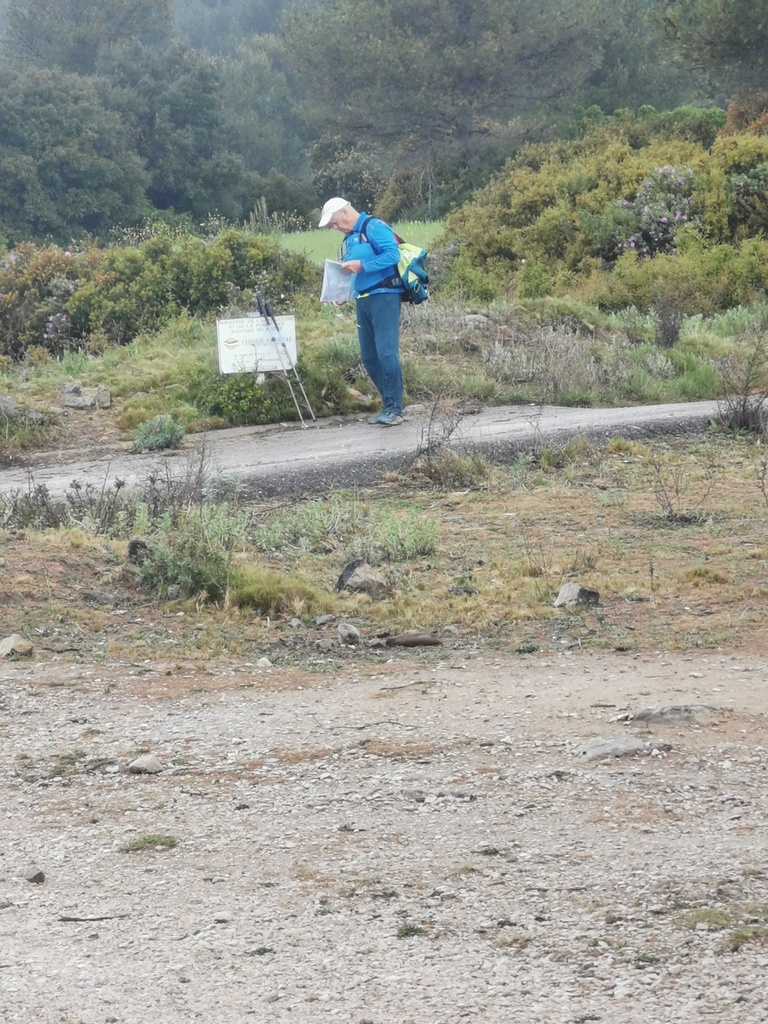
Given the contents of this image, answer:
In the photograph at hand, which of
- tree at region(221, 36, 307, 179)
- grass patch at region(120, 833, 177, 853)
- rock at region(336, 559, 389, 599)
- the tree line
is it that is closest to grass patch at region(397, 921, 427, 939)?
grass patch at region(120, 833, 177, 853)

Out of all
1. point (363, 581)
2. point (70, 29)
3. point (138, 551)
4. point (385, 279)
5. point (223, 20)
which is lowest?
point (363, 581)

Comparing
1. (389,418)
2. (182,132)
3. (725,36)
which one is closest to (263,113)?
(182,132)

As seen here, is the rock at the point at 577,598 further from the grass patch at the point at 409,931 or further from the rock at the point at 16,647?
the grass patch at the point at 409,931

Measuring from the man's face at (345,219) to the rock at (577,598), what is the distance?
5.20m

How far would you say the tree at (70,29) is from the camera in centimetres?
Answer: 6450

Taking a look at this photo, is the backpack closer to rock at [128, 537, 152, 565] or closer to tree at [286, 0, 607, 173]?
rock at [128, 537, 152, 565]

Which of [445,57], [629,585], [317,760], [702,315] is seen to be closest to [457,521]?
[629,585]

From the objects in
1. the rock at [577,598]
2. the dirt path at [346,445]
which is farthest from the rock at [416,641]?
the dirt path at [346,445]

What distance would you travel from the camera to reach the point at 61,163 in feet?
159

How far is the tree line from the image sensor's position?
46.4 metres

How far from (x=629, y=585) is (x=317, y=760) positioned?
269cm

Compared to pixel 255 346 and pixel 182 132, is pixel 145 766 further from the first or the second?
pixel 182 132

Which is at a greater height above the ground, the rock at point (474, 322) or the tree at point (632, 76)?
the tree at point (632, 76)

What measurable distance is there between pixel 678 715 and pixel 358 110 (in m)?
44.4
